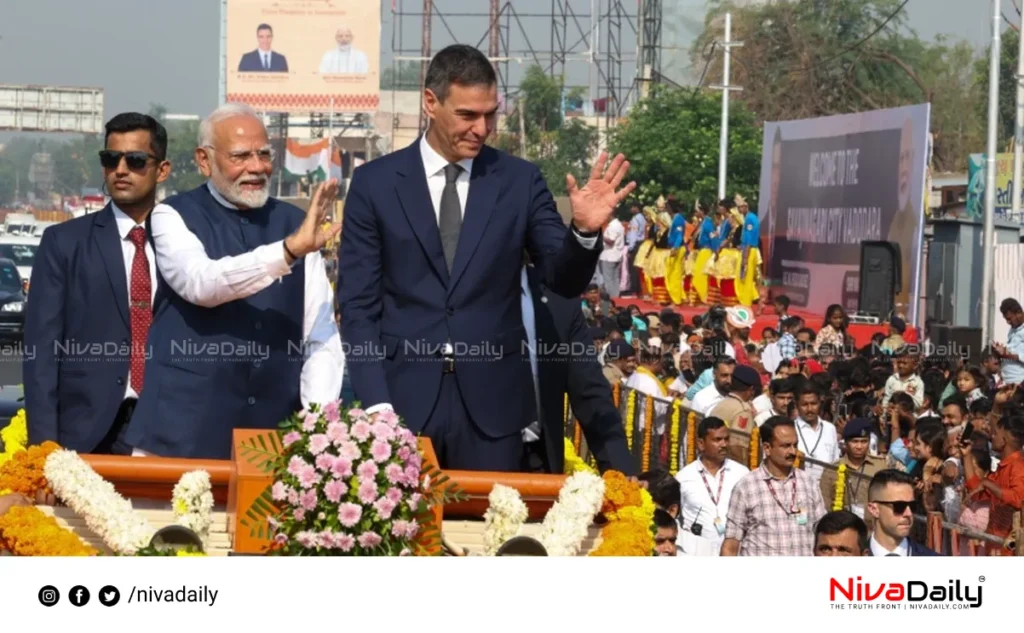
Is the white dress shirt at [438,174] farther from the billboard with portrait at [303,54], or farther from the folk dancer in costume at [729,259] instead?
the billboard with portrait at [303,54]

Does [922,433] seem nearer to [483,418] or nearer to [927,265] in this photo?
[483,418]

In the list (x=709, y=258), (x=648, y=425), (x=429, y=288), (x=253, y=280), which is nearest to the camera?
(x=253, y=280)

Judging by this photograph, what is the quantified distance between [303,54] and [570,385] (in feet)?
205

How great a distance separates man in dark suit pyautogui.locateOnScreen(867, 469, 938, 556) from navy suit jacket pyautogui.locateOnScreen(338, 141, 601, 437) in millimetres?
2396

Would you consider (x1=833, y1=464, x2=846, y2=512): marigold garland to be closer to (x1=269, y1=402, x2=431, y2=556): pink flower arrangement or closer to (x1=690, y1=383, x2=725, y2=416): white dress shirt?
(x1=690, y1=383, x2=725, y2=416): white dress shirt

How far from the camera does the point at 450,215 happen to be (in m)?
5.55

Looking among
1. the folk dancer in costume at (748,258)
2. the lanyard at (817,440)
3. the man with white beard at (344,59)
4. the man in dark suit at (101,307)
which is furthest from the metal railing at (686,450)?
the man with white beard at (344,59)

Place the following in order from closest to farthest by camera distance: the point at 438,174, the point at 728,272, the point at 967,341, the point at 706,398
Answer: the point at 438,174, the point at 706,398, the point at 967,341, the point at 728,272

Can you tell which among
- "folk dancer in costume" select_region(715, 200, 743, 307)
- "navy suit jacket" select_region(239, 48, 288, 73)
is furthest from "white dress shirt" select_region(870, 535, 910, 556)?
"navy suit jacket" select_region(239, 48, 288, 73)

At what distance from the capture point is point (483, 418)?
5.49 meters

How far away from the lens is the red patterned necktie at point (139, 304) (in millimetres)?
6156

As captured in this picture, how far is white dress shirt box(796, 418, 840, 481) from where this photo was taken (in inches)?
455

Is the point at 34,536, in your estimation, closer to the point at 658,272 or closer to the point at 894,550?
the point at 894,550

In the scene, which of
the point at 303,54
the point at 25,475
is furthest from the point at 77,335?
the point at 303,54
